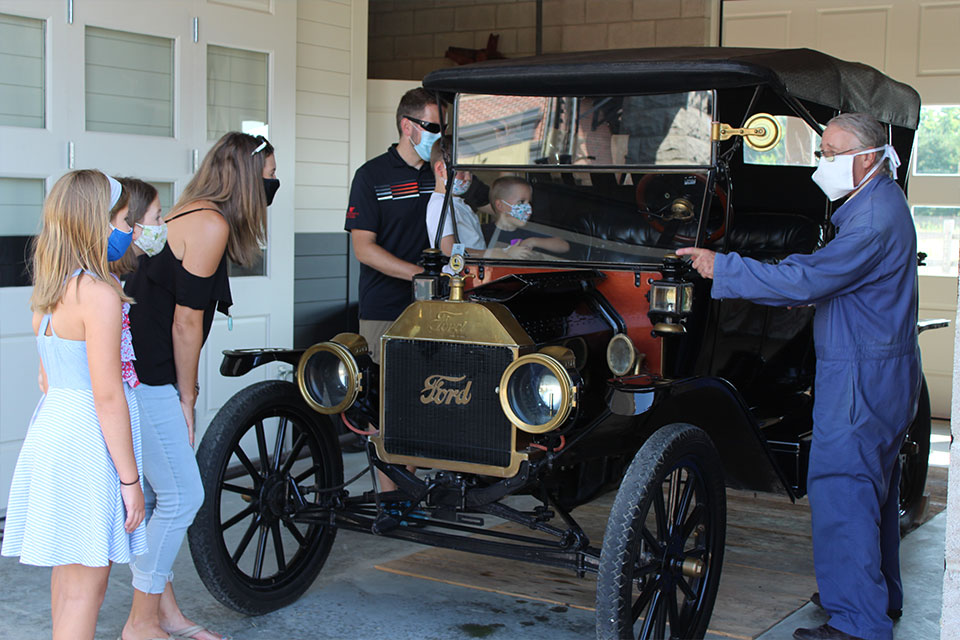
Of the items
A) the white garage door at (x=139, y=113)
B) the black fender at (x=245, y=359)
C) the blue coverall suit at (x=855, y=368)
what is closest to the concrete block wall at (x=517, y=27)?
the white garage door at (x=139, y=113)

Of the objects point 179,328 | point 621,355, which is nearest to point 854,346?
point 621,355

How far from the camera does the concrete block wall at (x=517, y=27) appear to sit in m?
7.87

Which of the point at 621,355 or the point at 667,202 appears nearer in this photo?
the point at 621,355

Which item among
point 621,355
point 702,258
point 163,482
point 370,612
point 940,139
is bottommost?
point 370,612

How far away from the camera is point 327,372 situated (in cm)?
363

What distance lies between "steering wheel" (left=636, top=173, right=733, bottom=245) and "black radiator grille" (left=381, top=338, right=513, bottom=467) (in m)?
0.84

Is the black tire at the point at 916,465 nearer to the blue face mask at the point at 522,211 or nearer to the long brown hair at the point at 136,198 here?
the blue face mask at the point at 522,211

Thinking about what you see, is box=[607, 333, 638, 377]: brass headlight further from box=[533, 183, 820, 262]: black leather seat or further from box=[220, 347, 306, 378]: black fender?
box=[220, 347, 306, 378]: black fender

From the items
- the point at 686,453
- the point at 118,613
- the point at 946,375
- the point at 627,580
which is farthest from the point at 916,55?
the point at 118,613

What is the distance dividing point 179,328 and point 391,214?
4.90 feet

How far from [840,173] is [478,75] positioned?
1.27 m

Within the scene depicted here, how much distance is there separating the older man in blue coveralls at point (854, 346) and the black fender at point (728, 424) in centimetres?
21

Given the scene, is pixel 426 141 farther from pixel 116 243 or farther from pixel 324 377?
pixel 116 243

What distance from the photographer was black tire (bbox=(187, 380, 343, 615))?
11.5 feet
